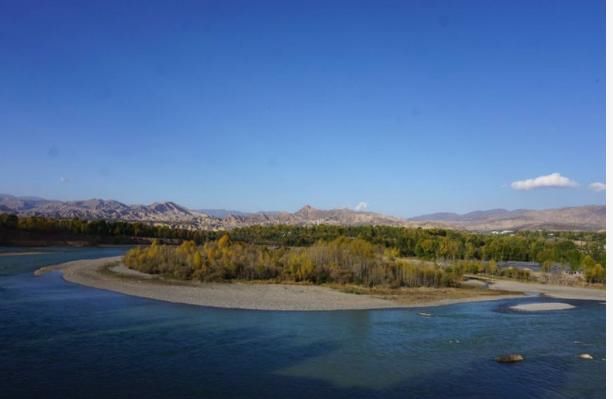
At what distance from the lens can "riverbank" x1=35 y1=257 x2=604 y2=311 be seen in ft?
102

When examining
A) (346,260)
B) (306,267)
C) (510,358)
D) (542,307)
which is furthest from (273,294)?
(510,358)

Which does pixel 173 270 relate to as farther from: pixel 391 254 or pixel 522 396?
pixel 522 396

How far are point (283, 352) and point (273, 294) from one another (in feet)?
51.9

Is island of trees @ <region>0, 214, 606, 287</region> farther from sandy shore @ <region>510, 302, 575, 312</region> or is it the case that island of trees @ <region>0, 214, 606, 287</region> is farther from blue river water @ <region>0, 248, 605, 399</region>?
blue river water @ <region>0, 248, 605, 399</region>

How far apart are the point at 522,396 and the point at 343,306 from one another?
16.3 m

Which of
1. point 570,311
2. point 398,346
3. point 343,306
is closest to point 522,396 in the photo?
point 398,346

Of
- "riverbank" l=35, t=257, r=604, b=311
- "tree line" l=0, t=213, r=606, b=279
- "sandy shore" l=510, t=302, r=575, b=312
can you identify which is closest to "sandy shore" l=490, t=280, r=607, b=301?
"riverbank" l=35, t=257, r=604, b=311

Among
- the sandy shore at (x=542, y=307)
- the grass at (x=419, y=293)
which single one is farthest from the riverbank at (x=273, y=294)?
the sandy shore at (x=542, y=307)

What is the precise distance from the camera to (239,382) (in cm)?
1570

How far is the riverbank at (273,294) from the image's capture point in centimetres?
3116

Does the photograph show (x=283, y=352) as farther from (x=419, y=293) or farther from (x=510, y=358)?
(x=419, y=293)

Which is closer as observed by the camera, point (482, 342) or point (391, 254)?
point (482, 342)

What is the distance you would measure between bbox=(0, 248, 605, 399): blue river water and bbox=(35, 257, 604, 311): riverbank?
7.69 ft

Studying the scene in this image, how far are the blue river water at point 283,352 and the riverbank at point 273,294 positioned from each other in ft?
7.69
